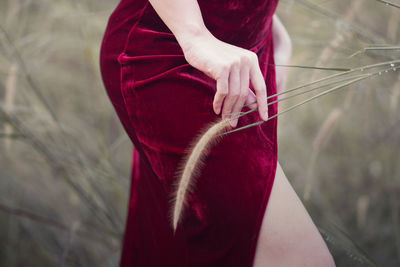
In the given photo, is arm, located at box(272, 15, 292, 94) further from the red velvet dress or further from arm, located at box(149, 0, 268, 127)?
arm, located at box(149, 0, 268, 127)

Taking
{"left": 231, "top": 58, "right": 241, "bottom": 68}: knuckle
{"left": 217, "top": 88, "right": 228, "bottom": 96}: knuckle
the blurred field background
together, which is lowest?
the blurred field background

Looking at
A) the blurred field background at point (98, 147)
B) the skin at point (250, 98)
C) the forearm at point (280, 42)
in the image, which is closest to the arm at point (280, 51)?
the forearm at point (280, 42)

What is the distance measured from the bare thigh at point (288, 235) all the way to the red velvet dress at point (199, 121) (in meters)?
0.02

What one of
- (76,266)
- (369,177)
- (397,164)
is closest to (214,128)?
(76,266)

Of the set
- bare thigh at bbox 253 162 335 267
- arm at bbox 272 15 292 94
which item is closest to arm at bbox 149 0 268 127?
bare thigh at bbox 253 162 335 267

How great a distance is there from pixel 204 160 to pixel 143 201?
1.27 feet

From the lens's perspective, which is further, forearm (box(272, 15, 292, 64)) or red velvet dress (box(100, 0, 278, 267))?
forearm (box(272, 15, 292, 64))

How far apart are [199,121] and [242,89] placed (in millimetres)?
102

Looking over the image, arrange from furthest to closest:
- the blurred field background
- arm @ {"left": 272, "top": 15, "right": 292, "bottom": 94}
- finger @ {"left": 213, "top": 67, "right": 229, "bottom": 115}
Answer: the blurred field background → arm @ {"left": 272, "top": 15, "right": 292, "bottom": 94} → finger @ {"left": 213, "top": 67, "right": 229, "bottom": 115}

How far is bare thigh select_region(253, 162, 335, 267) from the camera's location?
0.62 m

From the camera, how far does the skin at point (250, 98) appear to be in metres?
0.55

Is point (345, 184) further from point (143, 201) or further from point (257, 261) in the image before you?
point (257, 261)

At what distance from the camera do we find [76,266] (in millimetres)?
1442

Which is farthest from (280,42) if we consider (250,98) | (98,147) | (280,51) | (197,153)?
(98,147)
